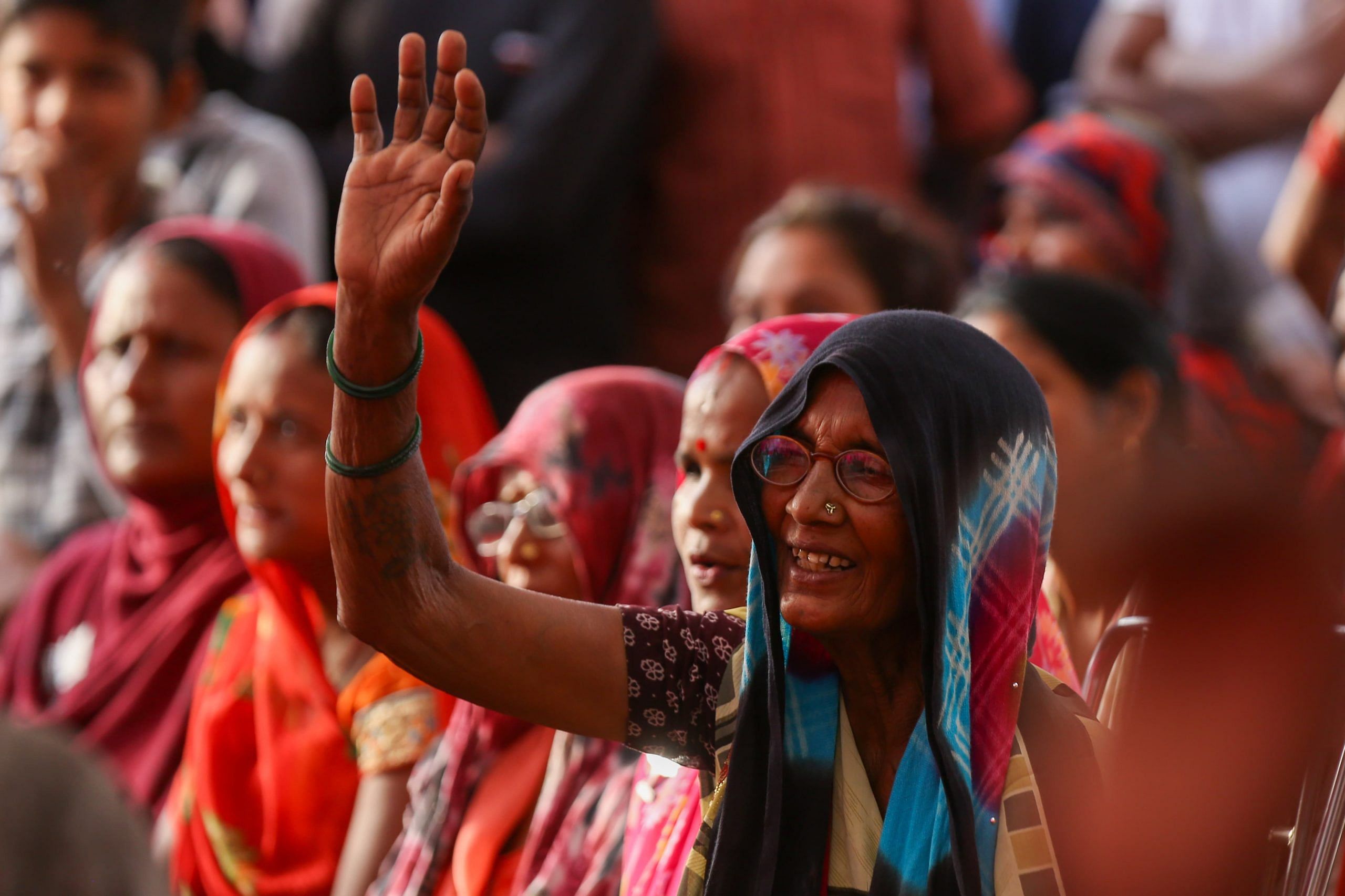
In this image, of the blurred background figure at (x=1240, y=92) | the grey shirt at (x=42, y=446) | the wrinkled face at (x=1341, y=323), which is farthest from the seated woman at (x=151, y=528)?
the blurred background figure at (x=1240, y=92)

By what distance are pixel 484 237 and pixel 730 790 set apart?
2956 mm

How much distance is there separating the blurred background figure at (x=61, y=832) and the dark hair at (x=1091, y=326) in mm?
2375

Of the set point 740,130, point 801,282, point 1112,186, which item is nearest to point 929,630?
point 801,282

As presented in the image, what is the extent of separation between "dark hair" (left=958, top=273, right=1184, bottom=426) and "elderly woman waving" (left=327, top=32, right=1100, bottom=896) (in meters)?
1.19

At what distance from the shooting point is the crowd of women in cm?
207

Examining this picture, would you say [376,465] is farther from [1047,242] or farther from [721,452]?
[1047,242]

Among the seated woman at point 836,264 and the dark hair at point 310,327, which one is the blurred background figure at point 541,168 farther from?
the dark hair at point 310,327

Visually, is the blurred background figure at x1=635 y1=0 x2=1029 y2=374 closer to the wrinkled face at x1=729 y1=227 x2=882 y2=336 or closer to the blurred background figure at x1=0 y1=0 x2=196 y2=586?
the wrinkled face at x1=729 y1=227 x2=882 y2=336

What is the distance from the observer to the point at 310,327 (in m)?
3.35

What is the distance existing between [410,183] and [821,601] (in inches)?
27.3

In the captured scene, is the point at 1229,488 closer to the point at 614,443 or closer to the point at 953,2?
the point at 614,443

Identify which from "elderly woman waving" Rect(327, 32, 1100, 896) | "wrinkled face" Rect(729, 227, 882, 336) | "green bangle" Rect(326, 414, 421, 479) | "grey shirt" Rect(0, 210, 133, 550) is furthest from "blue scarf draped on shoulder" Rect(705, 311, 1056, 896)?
"grey shirt" Rect(0, 210, 133, 550)

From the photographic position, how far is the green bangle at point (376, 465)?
213cm

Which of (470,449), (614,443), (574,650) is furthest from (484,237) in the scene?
(574,650)
